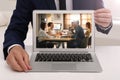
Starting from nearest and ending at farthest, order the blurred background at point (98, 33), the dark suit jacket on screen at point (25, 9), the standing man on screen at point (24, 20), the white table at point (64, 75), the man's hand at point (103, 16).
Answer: the white table at point (64, 75) → the standing man on screen at point (24, 20) → the man's hand at point (103, 16) → the dark suit jacket on screen at point (25, 9) → the blurred background at point (98, 33)

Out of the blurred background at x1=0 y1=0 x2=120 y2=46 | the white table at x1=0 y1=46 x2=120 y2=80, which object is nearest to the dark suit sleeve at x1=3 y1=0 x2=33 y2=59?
the white table at x1=0 y1=46 x2=120 y2=80

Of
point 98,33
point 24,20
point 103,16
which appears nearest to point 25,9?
point 24,20

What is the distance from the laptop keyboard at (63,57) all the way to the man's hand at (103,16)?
16 cm

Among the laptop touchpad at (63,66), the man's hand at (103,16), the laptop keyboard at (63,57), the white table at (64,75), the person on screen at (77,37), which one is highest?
the man's hand at (103,16)

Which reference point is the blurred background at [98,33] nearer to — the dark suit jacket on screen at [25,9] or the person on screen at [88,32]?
the dark suit jacket on screen at [25,9]

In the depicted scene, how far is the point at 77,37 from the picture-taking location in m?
0.87

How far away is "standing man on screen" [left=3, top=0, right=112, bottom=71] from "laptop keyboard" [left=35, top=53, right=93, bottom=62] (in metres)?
0.06

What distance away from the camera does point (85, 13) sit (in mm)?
873

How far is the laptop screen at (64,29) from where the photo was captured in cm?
87

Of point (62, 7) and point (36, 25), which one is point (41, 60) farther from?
point (62, 7)

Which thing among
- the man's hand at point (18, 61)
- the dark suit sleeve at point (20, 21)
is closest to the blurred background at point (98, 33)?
the dark suit sleeve at point (20, 21)

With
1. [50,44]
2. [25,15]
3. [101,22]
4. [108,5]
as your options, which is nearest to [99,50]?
[101,22]

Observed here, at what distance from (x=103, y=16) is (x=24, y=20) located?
0.37 meters

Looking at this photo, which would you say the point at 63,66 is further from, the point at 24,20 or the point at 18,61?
the point at 24,20
